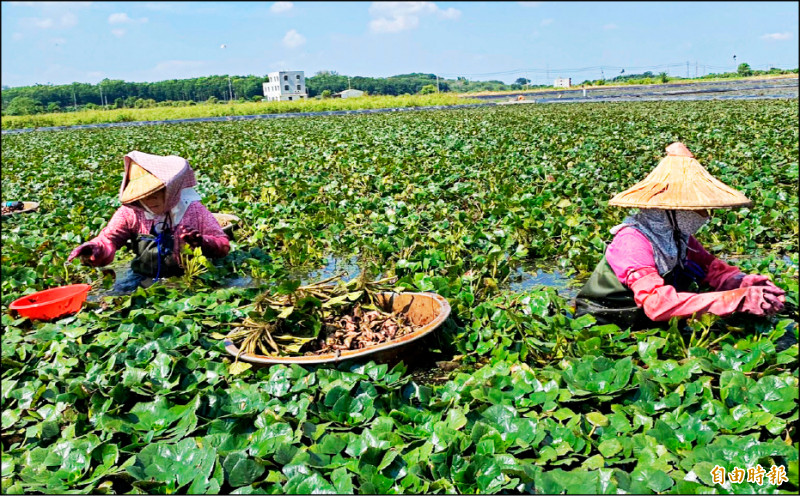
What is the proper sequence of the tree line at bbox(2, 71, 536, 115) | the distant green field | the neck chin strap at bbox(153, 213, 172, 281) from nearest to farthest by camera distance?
the neck chin strap at bbox(153, 213, 172, 281) < the distant green field < the tree line at bbox(2, 71, 536, 115)

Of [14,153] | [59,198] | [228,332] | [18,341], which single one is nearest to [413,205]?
[228,332]

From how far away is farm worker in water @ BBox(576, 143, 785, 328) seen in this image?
2.78 m

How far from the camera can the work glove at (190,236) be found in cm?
416

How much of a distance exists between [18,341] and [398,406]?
6.98 ft

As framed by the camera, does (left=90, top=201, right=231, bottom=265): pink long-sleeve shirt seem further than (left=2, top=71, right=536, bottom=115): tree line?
No

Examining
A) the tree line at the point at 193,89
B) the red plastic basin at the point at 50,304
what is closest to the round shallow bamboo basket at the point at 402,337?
the red plastic basin at the point at 50,304

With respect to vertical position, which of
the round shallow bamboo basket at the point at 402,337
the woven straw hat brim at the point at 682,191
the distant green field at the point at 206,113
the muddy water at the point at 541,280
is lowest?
the muddy water at the point at 541,280

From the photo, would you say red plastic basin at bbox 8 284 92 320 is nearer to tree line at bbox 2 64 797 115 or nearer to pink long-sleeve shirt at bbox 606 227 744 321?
pink long-sleeve shirt at bbox 606 227 744 321

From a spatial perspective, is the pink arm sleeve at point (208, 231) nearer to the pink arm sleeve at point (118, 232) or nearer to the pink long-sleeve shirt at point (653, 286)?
the pink arm sleeve at point (118, 232)

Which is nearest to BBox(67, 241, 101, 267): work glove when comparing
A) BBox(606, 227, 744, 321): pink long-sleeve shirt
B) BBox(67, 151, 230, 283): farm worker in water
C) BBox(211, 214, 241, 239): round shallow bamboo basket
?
BBox(67, 151, 230, 283): farm worker in water

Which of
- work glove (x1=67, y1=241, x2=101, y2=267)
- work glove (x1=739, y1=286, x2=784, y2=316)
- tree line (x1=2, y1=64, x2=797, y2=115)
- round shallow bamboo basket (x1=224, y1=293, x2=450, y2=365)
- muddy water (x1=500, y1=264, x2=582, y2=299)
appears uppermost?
tree line (x1=2, y1=64, x2=797, y2=115)

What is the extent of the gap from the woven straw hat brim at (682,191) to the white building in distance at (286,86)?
283 feet

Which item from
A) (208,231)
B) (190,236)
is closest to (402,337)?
(190,236)

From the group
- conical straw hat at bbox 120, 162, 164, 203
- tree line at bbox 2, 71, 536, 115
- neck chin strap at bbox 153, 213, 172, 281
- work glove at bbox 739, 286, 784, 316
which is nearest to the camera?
work glove at bbox 739, 286, 784, 316
